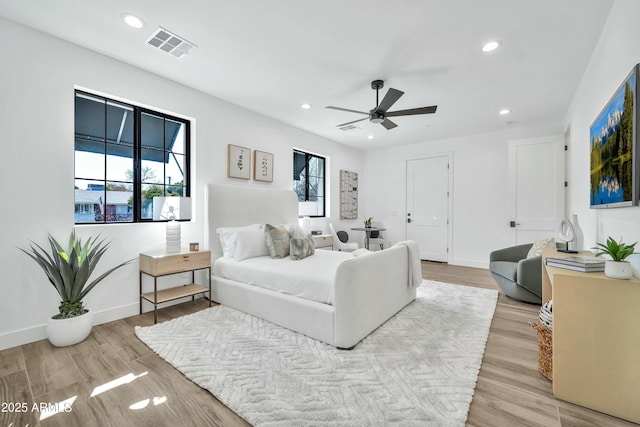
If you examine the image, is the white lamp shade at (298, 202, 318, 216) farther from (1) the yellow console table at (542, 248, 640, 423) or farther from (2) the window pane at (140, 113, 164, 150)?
(1) the yellow console table at (542, 248, 640, 423)

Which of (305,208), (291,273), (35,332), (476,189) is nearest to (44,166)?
(35,332)

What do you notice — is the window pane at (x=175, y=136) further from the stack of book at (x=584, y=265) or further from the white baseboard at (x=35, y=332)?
the stack of book at (x=584, y=265)

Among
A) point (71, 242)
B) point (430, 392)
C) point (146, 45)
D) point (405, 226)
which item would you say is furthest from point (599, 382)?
Answer: point (405, 226)

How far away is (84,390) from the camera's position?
177 cm

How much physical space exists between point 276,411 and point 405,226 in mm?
5493

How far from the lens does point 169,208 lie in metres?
2.96

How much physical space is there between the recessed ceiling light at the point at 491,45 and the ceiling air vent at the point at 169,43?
2.73m

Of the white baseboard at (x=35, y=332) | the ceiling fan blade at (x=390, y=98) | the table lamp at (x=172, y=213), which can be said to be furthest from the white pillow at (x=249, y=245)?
the ceiling fan blade at (x=390, y=98)

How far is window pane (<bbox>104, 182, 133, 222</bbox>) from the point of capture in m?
2.99

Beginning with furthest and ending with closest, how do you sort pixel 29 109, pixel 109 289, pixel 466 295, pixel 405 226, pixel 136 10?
pixel 405 226 < pixel 466 295 < pixel 109 289 < pixel 29 109 < pixel 136 10

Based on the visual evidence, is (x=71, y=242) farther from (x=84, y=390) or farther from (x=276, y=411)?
(x=276, y=411)

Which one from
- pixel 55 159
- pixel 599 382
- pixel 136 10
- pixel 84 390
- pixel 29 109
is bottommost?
pixel 84 390

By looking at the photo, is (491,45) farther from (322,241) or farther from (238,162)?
(322,241)

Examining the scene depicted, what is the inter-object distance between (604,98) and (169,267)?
13.9 feet
